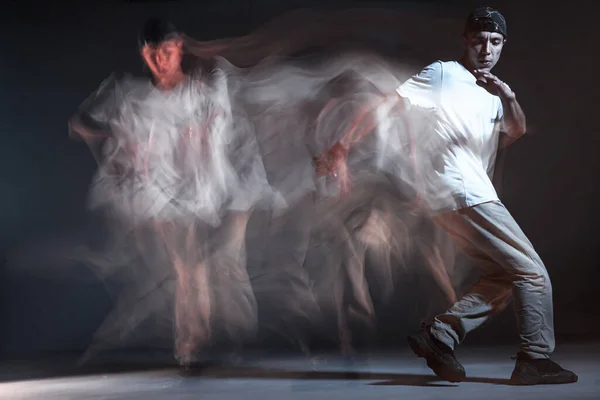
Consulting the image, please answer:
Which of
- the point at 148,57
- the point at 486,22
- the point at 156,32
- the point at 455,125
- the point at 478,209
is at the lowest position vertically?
the point at 478,209

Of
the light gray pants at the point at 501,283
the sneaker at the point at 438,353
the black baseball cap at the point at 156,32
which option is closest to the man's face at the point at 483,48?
the light gray pants at the point at 501,283

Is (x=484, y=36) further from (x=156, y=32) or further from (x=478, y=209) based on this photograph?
(x=156, y=32)

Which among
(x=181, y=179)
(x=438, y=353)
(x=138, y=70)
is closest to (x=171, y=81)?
(x=181, y=179)

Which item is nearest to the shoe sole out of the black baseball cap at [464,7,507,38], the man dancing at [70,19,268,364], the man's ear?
the black baseball cap at [464,7,507,38]

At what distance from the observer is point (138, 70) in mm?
5043

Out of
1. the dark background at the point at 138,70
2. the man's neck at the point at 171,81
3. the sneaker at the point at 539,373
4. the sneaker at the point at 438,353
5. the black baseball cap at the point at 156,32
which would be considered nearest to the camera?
the sneaker at the point at 539,373

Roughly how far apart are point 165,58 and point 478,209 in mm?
2036

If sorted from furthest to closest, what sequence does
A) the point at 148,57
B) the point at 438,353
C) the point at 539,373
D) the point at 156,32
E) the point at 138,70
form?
the point at 138,70
the point at 148,57
the point at 156,32
the point at 438,353
the point at 539,373

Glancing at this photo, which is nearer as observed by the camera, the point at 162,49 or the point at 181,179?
the point at 181,179

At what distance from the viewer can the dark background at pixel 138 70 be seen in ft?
→ 16.2

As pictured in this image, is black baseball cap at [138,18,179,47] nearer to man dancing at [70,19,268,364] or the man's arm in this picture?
man dancing at [70,19,268,364]

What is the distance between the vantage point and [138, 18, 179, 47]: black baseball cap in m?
4.62

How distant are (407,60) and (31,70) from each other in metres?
2.29

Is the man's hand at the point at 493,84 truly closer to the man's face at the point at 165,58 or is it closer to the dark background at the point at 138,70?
the dark background at the point at 138,70
